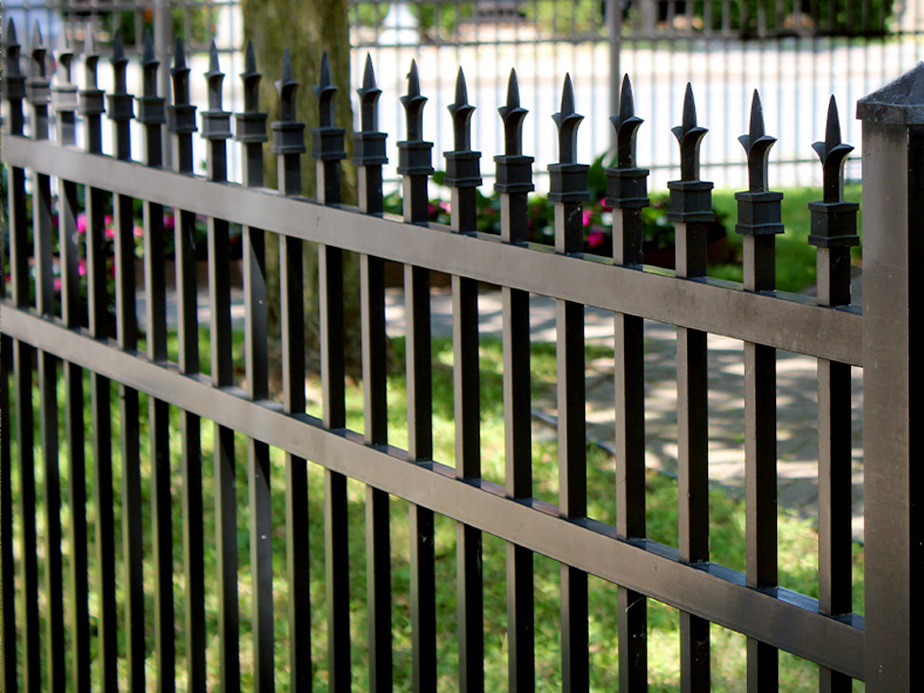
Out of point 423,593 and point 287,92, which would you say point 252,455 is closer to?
point 423,593

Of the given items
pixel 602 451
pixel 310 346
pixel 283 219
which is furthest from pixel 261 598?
pixel 310 346

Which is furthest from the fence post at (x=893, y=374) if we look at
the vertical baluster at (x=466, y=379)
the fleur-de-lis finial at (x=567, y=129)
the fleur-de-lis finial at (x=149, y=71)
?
the fleur-de-lis finial at (x=149, y=71)

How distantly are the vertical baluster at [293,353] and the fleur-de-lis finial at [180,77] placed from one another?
0.21 metres

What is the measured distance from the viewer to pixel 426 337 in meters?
2.12

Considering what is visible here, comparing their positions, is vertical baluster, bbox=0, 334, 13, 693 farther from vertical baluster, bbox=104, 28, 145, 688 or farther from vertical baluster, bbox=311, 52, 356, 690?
vertical baluster, bbox=311, 52, 356, 690

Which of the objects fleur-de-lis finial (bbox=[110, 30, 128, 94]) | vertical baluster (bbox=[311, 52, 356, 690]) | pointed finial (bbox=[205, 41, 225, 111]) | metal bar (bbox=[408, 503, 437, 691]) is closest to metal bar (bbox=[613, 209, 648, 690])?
metal bar (bbox=[408, 503, 437, 691])

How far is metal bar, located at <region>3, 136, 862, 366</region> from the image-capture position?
155 cm

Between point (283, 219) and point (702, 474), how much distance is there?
3.05ft

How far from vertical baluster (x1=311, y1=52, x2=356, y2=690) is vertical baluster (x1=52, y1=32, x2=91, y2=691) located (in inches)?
32.7

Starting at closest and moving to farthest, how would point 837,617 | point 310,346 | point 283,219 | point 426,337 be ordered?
point 837,617, point 426,337, point 283,219, point 310,346

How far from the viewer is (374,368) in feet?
7.22

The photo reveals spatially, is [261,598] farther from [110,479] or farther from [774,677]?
[774,677]

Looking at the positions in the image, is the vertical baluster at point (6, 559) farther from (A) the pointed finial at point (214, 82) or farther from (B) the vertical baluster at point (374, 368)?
(B) the vertical baluster at point (374, 368)

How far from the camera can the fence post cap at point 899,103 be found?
1400 mm
